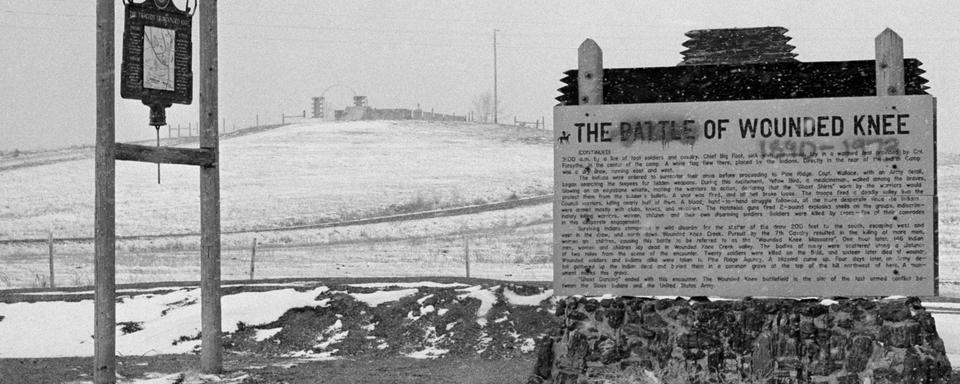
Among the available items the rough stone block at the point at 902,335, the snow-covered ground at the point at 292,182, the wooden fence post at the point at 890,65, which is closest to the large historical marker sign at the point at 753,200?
the wooden fence post at the point at 890,65

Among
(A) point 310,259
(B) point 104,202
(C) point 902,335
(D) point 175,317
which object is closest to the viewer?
(C) point 902,335

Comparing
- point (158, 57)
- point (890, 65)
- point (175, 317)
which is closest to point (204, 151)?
point (158, 57)

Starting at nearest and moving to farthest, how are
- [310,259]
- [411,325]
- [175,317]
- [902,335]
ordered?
[902,335] → [411,325] → [175,317] → [310,259]

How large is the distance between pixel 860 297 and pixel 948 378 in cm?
91

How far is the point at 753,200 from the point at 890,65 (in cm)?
151

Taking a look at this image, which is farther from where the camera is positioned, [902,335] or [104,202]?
[104,202]

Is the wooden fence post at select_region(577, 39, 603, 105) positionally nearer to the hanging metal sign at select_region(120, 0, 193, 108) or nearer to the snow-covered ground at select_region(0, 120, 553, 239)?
the hanging metal sign at select_region(120, 0, 193, 108)

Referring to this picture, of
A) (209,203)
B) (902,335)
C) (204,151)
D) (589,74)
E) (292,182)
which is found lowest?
(902,335)

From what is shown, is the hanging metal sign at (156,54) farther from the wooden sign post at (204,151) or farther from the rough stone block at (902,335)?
the rough stone block at (902,335)

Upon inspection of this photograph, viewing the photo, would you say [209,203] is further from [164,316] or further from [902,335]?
[902,335]

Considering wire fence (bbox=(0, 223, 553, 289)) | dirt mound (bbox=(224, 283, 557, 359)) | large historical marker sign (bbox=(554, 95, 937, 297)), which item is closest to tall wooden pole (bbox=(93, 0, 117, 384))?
dirt mound (bbox=(224, 283, 557, 359))

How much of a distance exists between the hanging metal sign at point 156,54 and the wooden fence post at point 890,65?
21.3 feet

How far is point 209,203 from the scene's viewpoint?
11.8m

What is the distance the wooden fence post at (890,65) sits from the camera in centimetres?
947
